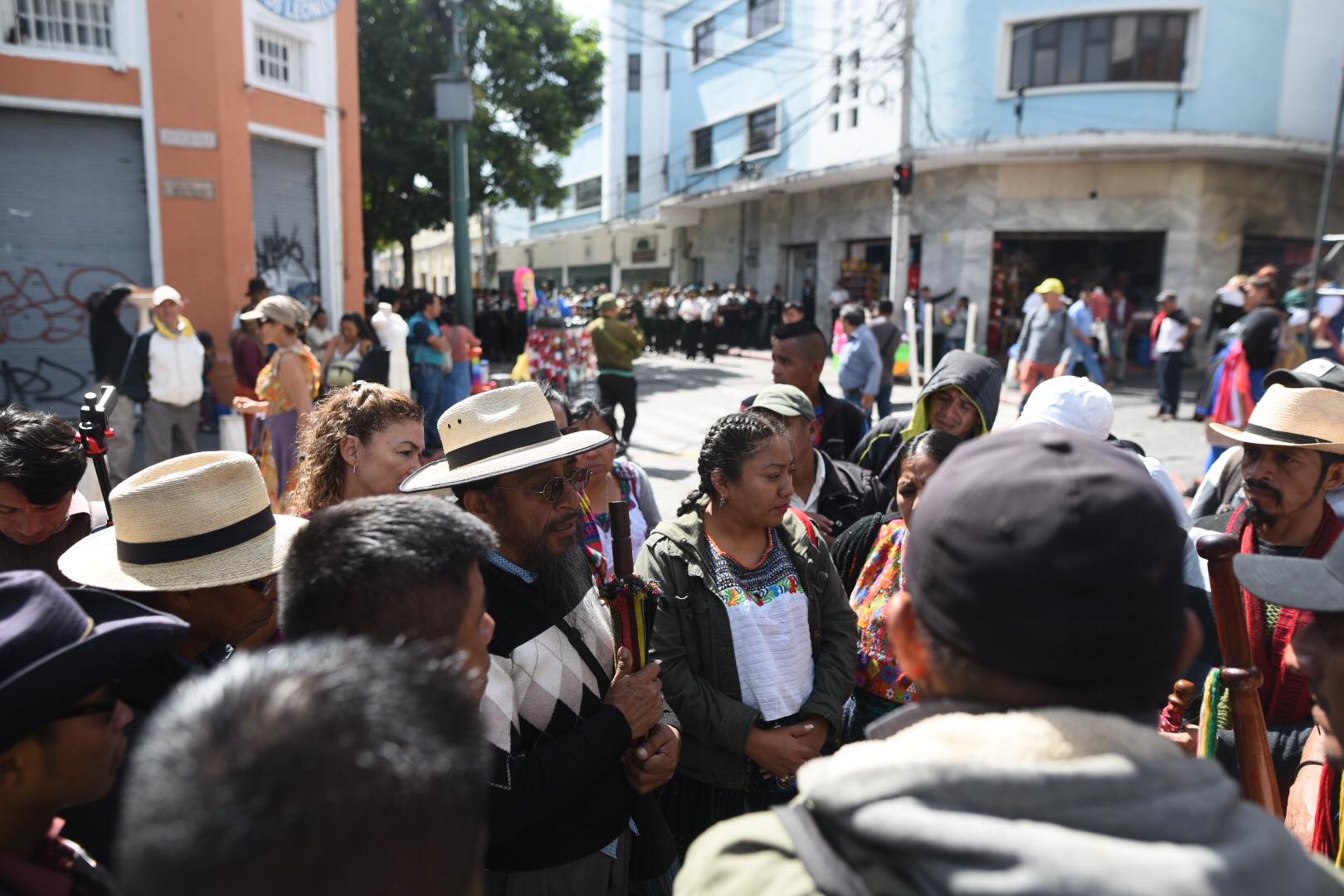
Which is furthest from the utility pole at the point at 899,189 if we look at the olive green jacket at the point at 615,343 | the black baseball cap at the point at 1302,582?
the black baseball cap at the point at 1302,582

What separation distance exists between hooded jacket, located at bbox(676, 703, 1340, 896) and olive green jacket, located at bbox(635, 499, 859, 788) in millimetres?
1565

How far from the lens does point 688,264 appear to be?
33.8 meters

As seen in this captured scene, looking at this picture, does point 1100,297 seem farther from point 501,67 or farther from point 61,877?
point 61,877

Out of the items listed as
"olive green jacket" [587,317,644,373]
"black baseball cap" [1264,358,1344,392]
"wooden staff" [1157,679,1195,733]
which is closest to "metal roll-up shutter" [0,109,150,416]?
"olive green jacket" [587,317,644,373]

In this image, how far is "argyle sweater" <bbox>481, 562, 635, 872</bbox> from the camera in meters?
1.91

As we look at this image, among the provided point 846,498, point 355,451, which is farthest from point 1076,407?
point 355,451

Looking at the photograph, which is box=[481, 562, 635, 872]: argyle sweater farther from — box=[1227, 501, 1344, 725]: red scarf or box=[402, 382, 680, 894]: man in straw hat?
box=[1227, 501, 1344, 725]: red scarf

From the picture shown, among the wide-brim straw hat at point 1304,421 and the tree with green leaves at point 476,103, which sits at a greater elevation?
the tree with green leaves at point 476,103

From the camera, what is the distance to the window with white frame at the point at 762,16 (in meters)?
26.6

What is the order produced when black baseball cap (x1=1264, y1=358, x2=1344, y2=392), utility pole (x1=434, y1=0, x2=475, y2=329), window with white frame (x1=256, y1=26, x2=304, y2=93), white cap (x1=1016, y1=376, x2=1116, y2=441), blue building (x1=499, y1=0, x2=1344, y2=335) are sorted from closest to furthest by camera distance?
black baseball cap (x1=1264, y1=358, x2=1344, y2=392) → white cap (x1=1016, y1=376, x2=1116, y2=441) → utility pole (x1=434, y1=0, x2=475, y2=329) → window with white frame (x1=256, y1=26, x2=304, y2=93) → blue building (x1=499, y1=0, x2=1344, y2=335)

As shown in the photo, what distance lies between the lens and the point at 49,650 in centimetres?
127

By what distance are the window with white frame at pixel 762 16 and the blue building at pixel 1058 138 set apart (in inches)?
8.8

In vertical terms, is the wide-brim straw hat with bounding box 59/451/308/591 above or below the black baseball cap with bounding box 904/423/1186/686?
below

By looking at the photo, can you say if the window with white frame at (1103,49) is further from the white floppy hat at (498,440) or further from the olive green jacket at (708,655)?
the white floppy hat at (498,440)
